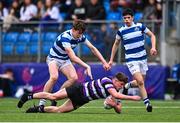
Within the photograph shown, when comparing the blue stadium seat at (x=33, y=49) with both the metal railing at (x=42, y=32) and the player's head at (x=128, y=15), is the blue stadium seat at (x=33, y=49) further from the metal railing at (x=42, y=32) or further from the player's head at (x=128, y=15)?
the player's head at (x=128, y=15)

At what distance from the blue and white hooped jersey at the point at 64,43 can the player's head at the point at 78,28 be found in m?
0.19

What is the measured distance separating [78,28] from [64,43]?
66 cm

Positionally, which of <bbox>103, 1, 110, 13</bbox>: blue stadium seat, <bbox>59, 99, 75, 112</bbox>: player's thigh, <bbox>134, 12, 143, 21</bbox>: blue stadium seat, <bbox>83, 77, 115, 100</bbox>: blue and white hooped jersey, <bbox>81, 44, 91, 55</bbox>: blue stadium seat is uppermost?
<bbox>103, 1, 110, 13</bbox>: blue stadium seat

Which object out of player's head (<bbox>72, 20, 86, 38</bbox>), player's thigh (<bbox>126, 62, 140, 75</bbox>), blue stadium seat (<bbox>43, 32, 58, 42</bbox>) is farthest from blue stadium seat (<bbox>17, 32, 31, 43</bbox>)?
player's head (<bbox>72, 20, 86, 38</bbox>)

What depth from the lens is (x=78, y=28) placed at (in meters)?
16.5

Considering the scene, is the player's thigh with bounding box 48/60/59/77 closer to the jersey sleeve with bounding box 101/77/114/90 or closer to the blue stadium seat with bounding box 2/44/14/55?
the jersey sleeve with bounding box 101/77/114/90

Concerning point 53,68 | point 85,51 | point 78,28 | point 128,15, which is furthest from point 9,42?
point 78,28

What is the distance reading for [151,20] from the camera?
24953mm

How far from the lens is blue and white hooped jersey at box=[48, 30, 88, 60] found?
55.6 feet

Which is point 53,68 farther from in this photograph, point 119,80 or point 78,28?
point 119,80

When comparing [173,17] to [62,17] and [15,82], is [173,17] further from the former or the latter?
[15,82]

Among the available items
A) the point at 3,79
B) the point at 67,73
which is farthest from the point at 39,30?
the point at 67,73

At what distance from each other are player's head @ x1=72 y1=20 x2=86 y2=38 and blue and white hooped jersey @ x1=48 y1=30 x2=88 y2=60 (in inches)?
7.3

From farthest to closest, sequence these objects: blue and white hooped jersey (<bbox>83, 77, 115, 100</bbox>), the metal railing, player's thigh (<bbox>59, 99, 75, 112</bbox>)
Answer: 1. the metal railing
2. player's thigh (<bbox>59, 99, 75, 112</bbox>)
3. blue and white hooped jersey (<bbox>83, 77, 115, 100</bbox>)
